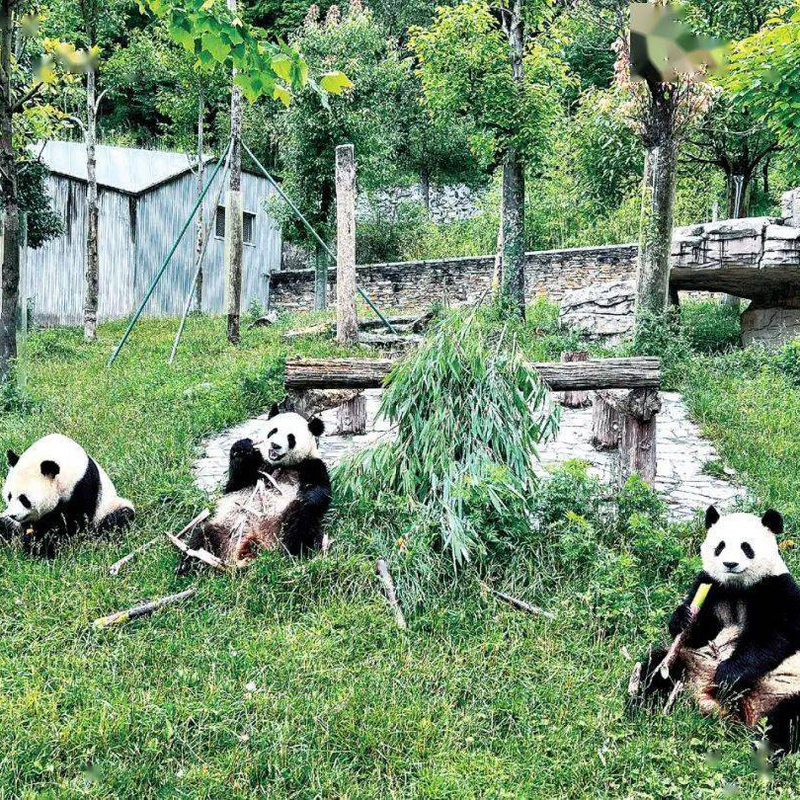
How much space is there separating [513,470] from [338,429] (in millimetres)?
3345

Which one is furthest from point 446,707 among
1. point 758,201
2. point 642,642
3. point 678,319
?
point 758,201

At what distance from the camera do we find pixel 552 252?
64.5 ft

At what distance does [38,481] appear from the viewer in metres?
5.15

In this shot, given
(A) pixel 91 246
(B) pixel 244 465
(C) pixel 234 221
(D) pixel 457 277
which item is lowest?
(B) pixel 244 465

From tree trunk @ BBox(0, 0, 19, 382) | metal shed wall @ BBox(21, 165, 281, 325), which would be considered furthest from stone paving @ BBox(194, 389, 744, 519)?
metal shed wall @ BBox(21, 165, 281, 325)

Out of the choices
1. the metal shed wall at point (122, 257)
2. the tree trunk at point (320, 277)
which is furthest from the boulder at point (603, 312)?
the metal shed wall at point (122, 257)

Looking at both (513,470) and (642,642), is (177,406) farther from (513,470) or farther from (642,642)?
(642,642)

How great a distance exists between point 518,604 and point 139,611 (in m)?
2.19

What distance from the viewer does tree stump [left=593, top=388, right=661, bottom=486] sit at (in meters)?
6.02

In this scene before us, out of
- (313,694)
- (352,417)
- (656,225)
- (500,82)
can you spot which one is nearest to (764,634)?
(313,694)

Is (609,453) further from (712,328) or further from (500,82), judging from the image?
(500,82)

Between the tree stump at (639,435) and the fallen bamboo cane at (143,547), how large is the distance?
312 centimetres

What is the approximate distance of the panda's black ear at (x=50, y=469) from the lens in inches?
200

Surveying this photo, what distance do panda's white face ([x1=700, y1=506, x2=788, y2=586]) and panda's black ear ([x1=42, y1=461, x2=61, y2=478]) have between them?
154 inches
